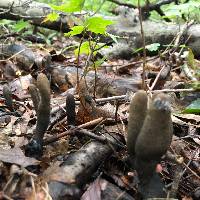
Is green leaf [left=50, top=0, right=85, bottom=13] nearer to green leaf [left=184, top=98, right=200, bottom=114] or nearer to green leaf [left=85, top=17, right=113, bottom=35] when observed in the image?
green leaf [left=85, top=17, right=113, bottom=35]

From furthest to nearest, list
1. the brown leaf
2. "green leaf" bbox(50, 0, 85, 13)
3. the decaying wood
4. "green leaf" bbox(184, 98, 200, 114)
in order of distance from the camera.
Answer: "green leaf" bbox(184, 98, 200, 114) < "green leaf" bbox(50, 0, 85, 13) < the brown leaf < the decaying wood

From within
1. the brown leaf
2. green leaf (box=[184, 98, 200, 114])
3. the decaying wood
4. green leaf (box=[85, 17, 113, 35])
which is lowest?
green leaf (box=[184, 98, 200, 114])

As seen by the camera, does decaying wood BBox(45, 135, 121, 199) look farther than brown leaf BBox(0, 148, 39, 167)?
No

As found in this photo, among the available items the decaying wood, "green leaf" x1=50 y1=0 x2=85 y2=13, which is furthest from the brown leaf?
"green leaf" x1=50 y1=0 x2=85 y2=13

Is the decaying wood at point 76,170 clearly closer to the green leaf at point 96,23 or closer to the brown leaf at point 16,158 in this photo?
the brown leaf at point 16,158

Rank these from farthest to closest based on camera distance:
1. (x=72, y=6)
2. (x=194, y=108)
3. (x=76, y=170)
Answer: (x=194, y=108) < (x=72, y=6) < (x=76, y=170)

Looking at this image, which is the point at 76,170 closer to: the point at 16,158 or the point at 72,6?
the point at 16,158

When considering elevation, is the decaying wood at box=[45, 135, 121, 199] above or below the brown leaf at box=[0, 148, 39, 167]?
below

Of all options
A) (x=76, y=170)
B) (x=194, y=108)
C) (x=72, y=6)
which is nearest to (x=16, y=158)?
A: (x=76, y=170)

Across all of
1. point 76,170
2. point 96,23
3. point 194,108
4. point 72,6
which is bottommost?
point 194,108

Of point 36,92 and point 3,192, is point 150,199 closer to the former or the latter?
point 3,192

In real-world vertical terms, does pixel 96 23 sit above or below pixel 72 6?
below
